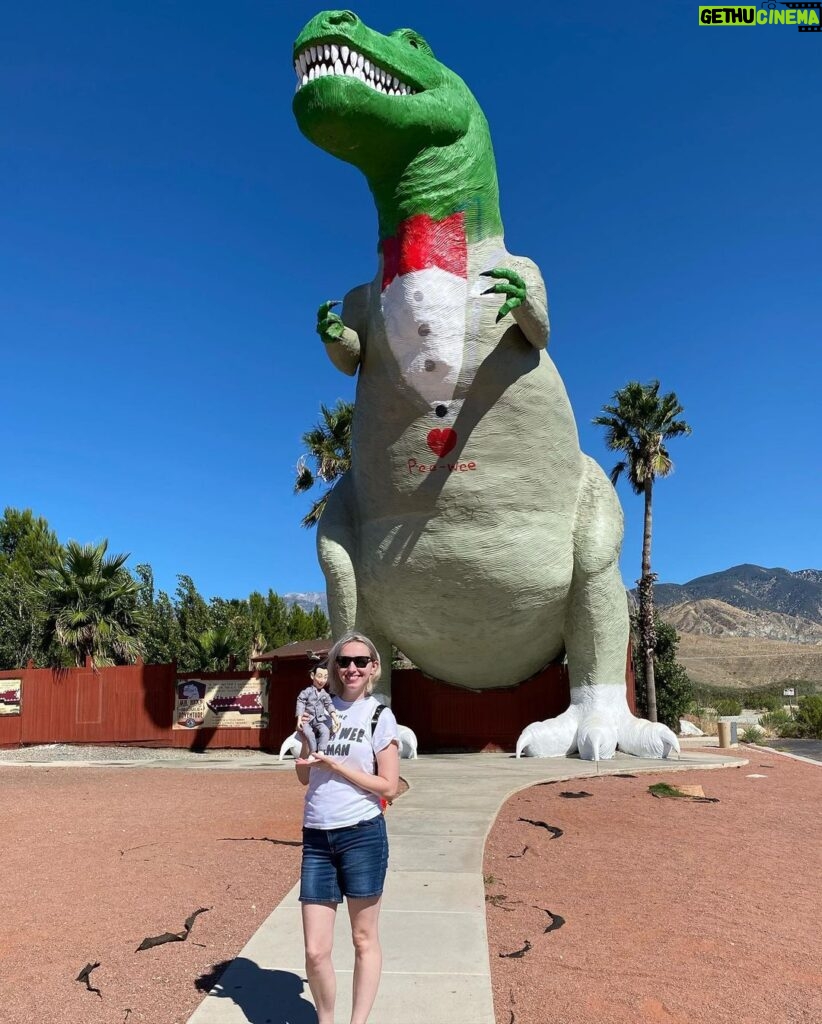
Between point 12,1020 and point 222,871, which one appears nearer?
point 12,1020

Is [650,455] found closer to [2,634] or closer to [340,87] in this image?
[340,87]

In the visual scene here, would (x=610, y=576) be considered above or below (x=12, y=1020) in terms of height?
above

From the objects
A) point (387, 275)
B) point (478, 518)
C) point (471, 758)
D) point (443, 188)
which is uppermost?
point (443, 188)

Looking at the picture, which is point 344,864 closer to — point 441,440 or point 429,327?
point 441,440

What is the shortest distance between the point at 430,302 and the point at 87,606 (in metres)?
9.90

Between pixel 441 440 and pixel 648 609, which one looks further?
pixel 648 609

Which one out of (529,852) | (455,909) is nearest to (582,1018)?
(455,909)

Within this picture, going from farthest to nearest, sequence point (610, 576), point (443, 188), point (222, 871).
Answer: point (610, 576) → point (443, 188) → point (222, 871)

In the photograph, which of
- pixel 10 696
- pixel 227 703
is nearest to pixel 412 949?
pixel 227 703

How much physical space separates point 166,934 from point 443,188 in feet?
21.2

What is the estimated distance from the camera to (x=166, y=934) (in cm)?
319

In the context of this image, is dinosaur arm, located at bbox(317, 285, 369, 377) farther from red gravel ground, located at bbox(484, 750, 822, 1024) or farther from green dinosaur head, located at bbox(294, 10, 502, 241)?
red gravel ground, located at bbox(484, 750, 822, 1024)

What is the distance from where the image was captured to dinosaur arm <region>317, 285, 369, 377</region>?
25.3 feet

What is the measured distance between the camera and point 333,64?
662 cm
